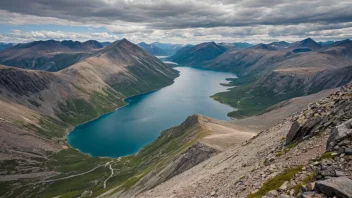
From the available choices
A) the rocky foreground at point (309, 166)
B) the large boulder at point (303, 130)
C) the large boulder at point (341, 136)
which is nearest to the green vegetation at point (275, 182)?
the rocky foreground at point (309, 166)

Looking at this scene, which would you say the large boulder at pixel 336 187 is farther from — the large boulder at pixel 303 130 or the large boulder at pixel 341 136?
the large boulder at pixel 303 130

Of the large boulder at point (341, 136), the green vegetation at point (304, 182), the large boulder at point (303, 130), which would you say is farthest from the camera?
the large boulder at point (303, 130)

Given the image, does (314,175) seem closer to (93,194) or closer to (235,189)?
(235,189)

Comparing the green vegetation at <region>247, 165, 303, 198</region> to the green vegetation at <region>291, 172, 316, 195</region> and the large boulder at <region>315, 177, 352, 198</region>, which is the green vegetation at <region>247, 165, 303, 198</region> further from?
the large boulder at <region>315, 177, 352, 198</region>

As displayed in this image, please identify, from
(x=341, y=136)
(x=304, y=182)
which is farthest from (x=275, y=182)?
(x=341, y=136)

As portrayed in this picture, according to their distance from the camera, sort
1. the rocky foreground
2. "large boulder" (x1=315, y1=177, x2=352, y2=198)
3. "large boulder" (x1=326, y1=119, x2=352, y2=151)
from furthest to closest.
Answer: "large boulder" (x1=326, y1=119, x2=352, y2=151) → the rocky foreground → "large boulder" (x1=315, y1=177, x2=352, y2=198)

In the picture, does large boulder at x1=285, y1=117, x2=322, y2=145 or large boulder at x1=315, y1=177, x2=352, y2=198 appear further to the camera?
large boulder at x1=285, y1=117, x2=322, y2=145

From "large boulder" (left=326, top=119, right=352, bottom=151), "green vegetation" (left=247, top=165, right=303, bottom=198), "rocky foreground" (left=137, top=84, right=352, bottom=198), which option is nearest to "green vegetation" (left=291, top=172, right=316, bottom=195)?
"rocky foreground" (left=137, top=84, right=352, bottom=198)

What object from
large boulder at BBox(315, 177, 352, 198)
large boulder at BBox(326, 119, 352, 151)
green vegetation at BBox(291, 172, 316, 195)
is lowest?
green vegetation at BBox(291, 172, 316, 195)
